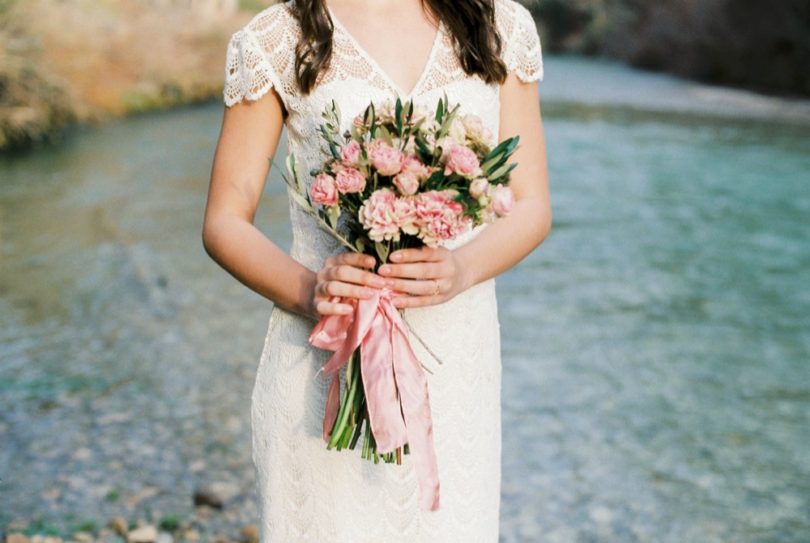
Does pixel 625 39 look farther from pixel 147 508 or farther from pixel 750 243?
pixel 147 508

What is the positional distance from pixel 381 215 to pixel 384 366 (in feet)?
1.10

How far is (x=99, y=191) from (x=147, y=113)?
24.1 ft

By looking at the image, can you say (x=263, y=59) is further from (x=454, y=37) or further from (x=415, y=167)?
(x=415, y=167)

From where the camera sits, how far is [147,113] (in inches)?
757

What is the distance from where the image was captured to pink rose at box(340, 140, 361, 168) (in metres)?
1.68

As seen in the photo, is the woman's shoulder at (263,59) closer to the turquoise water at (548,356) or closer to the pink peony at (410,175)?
the pink peony at (410,175)

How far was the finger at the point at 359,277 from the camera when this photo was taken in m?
1.76

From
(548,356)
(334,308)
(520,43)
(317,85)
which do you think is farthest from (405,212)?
(548,356)

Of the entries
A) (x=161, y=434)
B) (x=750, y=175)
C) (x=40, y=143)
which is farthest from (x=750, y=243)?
(x=40, y=143)

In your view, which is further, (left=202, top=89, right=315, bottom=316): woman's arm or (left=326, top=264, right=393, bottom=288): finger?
(left=202, top=89, right=315, bottom=316): woman's arm

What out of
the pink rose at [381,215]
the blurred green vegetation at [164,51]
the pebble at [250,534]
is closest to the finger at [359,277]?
the pink rose at [381,215]

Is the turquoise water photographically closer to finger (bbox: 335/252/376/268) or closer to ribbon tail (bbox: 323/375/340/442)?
ribbon tail (bbox: 323/375/340/442)

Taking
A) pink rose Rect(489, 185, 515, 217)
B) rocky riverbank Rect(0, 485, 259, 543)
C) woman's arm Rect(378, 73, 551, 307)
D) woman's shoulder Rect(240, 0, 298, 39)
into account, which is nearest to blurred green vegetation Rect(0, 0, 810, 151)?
rocky riverbank Rect(0, 485, 259, 543)

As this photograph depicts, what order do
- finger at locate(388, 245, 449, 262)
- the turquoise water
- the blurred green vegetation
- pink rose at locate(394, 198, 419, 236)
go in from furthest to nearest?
the blurred green vegetation, the turquoise water, finger at locate(388, 245, 449, 262), pink rose at locate(394, 198, 419, 236)
